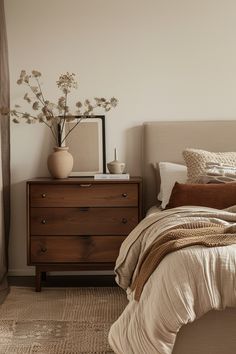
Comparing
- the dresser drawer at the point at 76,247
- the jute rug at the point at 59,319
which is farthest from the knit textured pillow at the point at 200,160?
the jute rug at the point at 59,319

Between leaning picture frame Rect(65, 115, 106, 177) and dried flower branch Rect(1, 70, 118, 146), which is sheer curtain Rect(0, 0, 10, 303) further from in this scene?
leaning picture frame Rect(65, 115, 106, 177)

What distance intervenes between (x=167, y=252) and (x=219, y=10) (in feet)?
8.53

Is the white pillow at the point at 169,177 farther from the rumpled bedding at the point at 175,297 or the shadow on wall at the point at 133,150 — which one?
the rumpled bedding at the point at 175,297

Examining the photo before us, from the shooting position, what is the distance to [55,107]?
432 cm

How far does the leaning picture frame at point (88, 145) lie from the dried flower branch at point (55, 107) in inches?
1.8

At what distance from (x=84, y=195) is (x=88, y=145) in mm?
564

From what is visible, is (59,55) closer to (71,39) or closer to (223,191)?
(71,39)

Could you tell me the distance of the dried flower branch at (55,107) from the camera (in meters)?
4.10

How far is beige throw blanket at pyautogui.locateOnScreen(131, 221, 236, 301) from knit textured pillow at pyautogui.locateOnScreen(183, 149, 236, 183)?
120 cm

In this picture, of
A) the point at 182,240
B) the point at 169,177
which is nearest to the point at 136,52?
the point at 169,177

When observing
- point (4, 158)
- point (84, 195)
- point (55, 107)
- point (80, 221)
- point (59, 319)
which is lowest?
point (59, 319)

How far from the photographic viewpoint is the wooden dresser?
12.8 feet

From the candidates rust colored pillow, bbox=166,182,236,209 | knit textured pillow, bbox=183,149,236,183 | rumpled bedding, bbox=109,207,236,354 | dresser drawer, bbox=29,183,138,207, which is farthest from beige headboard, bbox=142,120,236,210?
rumpled bedding, bbox=109,207,236,354

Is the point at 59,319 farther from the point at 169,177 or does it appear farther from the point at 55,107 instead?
the point at 55,107
